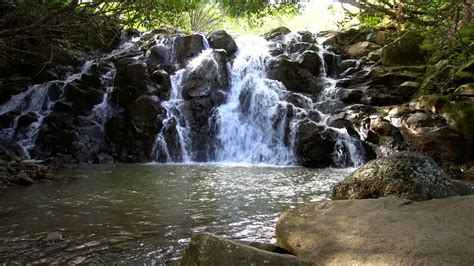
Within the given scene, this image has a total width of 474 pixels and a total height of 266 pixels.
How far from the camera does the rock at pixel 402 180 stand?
5.26m

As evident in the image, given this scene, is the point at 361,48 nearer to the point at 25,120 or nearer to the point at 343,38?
the point at 343,38

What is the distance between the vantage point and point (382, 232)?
10.4 feet

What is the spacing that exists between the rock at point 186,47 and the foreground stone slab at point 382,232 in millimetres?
17161

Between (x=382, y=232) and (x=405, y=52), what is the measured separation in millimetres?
16804

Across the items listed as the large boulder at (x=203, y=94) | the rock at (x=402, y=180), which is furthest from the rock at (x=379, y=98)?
the rock at (x=402, y=180)

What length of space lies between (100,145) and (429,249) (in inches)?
587

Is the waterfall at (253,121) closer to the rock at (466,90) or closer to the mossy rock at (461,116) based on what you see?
the mossy rock at (461,116)

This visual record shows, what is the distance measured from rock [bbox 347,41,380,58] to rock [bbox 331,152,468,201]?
16019 millimetres

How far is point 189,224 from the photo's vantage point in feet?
19.7

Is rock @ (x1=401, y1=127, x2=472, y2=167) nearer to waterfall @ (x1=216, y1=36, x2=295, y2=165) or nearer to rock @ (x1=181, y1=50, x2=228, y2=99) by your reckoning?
waterfall @ (x1=216, y1=36, x2=295, y2=165)

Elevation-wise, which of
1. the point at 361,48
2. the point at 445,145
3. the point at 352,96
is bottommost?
the point at 445,145

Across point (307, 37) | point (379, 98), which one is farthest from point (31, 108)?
point (307, 37)

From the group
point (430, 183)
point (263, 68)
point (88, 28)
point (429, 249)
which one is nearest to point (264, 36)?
point (263, 68)

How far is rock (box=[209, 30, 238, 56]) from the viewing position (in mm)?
21500
